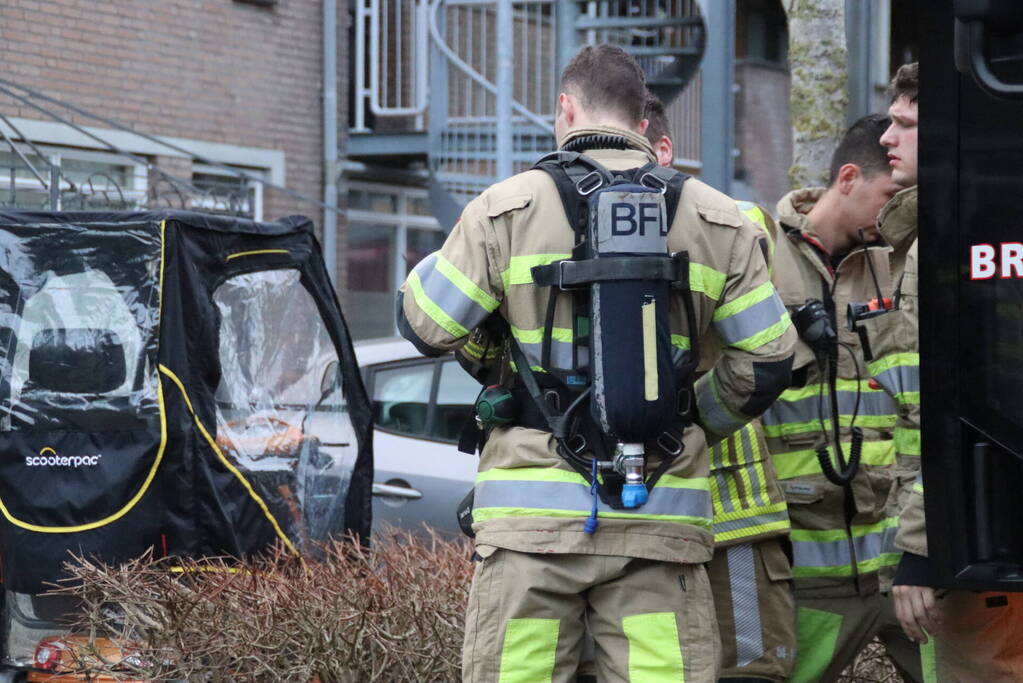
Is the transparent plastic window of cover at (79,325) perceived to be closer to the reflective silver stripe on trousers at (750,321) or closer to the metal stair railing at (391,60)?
the reflective silver stripe on trousers at (750,321)

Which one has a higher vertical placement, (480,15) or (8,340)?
(480,15)

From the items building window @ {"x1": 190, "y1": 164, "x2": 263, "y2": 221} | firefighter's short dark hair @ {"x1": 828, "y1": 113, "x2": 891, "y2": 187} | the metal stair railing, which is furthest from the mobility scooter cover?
the metal stair railing

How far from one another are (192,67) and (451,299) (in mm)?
9721

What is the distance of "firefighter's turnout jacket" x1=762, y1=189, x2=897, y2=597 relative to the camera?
4215 millimetres

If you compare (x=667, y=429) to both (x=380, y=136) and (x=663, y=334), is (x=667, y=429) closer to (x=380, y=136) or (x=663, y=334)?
(x=663, y=334)

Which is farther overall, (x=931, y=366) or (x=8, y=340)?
(x=8, y=340)

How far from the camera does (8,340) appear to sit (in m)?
4.89

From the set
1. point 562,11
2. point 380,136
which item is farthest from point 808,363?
point 380,136

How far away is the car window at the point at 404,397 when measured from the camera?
6.94m

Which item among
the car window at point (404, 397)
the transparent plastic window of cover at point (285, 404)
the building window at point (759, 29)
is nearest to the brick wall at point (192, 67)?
the car window at point (404, 397)

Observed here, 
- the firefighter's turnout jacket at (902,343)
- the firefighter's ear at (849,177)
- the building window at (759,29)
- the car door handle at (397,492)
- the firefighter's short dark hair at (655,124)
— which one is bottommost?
the car door handle at (397,492)

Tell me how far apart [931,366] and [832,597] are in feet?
5.76

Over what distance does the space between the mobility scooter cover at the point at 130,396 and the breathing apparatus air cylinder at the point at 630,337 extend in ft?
6.51

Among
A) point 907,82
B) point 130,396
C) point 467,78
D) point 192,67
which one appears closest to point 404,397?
point 130,396
